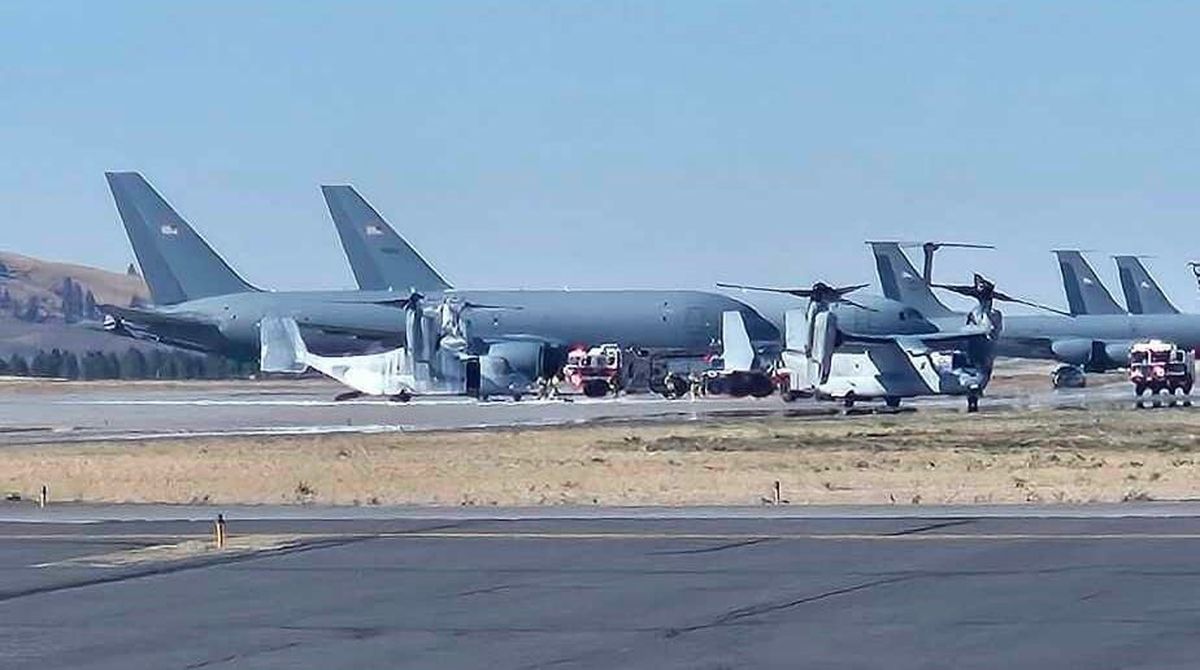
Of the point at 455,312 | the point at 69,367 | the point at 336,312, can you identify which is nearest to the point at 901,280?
the point at 336,312

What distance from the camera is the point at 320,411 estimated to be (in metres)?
63.8

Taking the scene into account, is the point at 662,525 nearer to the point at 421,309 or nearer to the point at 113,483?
the point at 113,483

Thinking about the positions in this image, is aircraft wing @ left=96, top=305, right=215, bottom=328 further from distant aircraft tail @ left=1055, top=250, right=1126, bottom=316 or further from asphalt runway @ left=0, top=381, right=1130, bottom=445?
distant aircraft tail @ left=1055, top=250, right=1126, bottom=316

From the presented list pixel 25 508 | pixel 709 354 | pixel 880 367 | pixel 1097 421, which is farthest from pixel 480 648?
pixel 709 354

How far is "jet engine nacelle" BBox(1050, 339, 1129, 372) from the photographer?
94250 mm

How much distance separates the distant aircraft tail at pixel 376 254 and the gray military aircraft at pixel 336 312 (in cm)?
345

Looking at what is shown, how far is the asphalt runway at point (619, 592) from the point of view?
14.1 metres

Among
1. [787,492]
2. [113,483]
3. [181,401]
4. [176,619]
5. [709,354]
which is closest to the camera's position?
[176,619]

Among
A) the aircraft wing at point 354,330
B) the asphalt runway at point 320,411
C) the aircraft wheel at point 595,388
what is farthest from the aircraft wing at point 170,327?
the aircraft wheel at point 595,388

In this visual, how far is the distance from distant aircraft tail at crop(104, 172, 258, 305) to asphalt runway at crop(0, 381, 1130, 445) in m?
11.6

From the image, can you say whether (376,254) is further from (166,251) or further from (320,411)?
(320,411)

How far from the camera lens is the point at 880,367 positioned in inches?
2584

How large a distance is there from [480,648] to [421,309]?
201 feet

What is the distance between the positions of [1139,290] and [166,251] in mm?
55425
